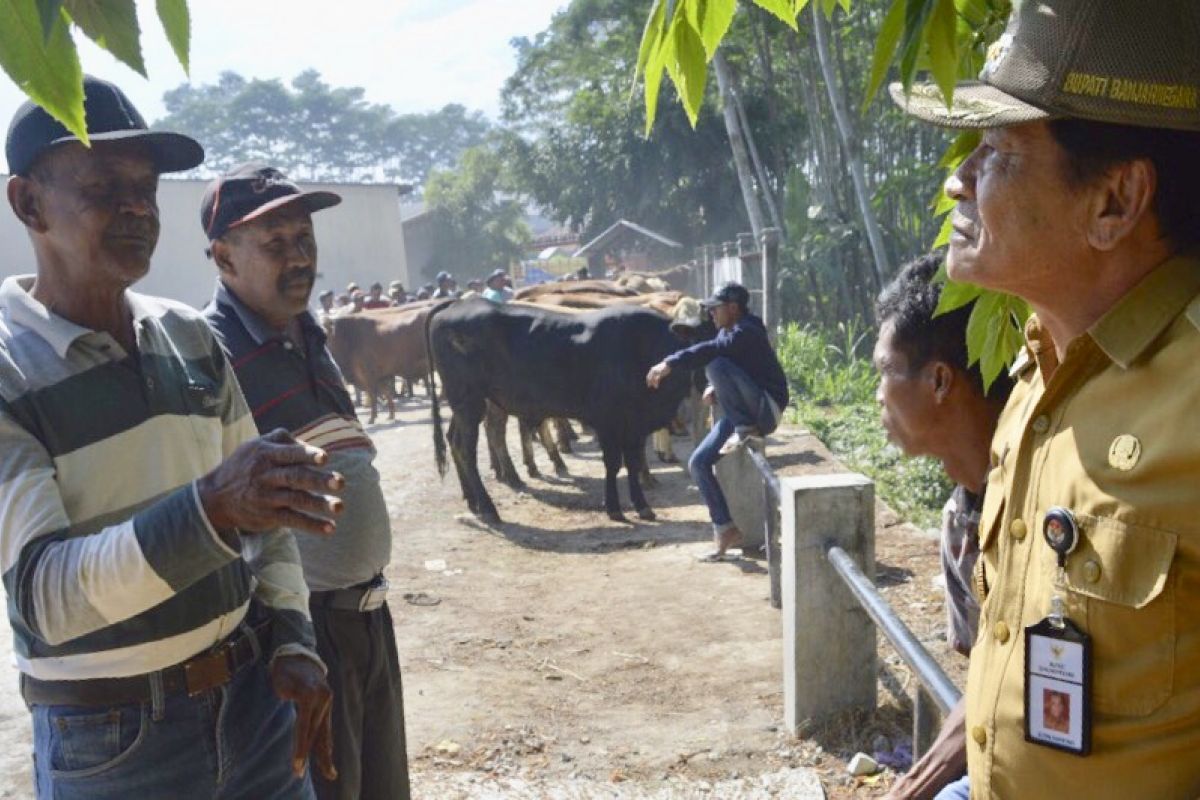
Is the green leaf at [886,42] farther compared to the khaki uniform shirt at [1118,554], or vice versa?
the green leaf at [886,42]

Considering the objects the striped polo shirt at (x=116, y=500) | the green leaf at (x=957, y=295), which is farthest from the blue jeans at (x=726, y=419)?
the green leaf at (x=957, y=295)

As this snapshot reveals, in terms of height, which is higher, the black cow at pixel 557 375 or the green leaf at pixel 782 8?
the green leaf at pixel 782 8

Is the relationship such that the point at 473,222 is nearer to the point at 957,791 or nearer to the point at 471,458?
the point at 471,458

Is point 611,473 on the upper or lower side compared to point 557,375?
lower

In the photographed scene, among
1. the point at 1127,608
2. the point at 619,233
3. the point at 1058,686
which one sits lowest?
the point at 1058,686

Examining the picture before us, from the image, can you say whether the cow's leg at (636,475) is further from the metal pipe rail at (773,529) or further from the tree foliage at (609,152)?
the tree foliage at (609,152)

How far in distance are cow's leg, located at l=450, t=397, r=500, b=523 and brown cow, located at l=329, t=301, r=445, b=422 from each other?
6498 mm

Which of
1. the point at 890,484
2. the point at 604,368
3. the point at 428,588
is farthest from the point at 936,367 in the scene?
the point at 604,368

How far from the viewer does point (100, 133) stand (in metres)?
2.24

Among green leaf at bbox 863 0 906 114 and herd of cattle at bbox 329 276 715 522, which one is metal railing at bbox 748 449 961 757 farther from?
herd of cattle at bbox 329 276 715 522

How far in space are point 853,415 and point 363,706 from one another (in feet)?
30.7

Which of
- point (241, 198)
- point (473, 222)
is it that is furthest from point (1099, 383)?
point (473, 222)

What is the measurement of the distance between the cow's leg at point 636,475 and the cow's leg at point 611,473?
3.6 inches

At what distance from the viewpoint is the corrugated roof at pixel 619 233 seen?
2957 cm
